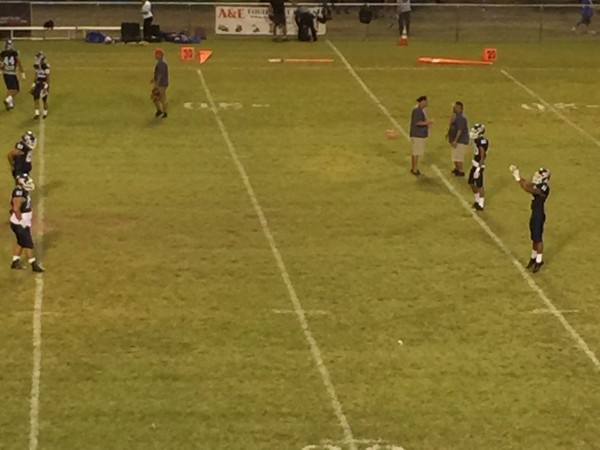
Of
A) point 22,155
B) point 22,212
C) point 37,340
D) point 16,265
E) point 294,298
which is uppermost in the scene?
point 22,155

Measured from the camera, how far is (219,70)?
34.8 meters

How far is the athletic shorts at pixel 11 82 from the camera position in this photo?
29109mm

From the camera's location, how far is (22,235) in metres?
18.7

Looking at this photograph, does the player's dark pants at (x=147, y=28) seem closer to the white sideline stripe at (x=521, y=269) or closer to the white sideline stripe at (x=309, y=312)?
the white sideline stripe at (x=521, y=269)

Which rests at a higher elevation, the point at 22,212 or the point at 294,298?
the point at 22,212

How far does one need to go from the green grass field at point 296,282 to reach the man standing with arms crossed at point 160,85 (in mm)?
303

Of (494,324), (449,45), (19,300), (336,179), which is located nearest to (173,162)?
(336,179)

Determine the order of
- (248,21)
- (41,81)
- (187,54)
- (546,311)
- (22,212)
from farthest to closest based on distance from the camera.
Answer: (248,21), (187,54), (41,81), (22,212), (546,311)

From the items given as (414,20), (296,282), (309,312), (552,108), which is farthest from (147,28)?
(309,312)

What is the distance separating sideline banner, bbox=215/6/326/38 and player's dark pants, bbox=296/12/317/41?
58 centimetres

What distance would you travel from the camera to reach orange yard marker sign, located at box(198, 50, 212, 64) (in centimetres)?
3606

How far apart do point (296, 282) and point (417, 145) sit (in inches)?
248

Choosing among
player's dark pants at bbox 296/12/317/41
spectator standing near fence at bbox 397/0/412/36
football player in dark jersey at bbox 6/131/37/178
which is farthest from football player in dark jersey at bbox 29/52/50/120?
spectator standing near fence at bbox 397/0/412/36

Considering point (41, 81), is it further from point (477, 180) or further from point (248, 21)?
point (248, 21)
